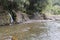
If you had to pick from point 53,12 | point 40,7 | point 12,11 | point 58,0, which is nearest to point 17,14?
point 12,11

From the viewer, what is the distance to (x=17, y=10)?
90.2 ft

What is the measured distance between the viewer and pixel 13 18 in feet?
83.1

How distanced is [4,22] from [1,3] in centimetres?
344

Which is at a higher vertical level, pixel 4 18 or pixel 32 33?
pixel 32 33

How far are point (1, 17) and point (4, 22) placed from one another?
0.84m

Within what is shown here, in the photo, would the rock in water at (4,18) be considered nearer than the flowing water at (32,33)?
No

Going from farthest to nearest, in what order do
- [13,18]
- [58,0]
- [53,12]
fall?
[58,0], [53,12], [13,18]

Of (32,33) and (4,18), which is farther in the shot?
(4,18)

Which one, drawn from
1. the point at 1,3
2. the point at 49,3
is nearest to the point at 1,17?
the point at 1,3

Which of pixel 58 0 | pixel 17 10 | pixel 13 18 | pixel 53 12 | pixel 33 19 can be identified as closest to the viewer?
pixel 13 18

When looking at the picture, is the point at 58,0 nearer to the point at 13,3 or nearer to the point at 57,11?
the point at 57,11

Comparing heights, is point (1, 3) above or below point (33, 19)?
above

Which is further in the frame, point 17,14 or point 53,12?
point 53,12

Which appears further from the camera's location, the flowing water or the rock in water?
the rock in water
